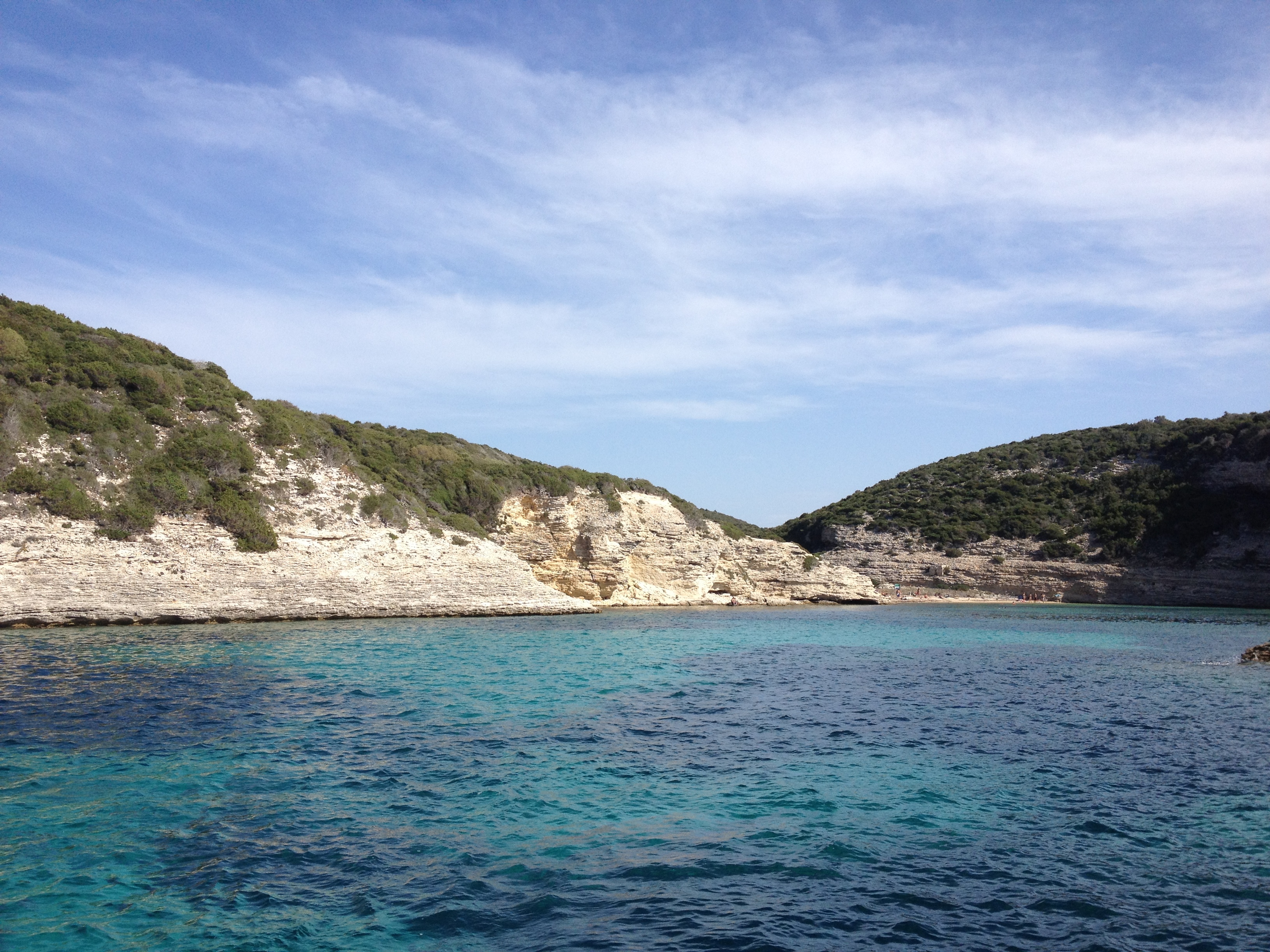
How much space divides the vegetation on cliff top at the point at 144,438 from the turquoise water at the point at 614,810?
10183 millimetres

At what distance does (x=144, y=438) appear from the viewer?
99.6 feet

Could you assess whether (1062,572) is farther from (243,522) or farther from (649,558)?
(243,522)

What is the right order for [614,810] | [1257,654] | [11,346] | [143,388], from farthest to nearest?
1. [143,388]
2. [11,346]
3. [1257,654]
4. [614,810]

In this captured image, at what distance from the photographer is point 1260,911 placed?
636 centimetres

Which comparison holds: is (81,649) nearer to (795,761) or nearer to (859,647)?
(795,761)

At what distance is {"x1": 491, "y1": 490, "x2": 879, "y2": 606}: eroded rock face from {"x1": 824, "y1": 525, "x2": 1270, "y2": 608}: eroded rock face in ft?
12.6

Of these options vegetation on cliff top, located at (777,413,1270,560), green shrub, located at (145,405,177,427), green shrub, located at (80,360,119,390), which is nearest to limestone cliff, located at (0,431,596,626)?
green shrub, located at (145,405,177,427)

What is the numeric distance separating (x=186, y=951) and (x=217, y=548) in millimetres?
25639

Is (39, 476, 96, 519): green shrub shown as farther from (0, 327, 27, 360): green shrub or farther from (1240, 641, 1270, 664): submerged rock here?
(1240, 641, 1270, 664): submerged rock

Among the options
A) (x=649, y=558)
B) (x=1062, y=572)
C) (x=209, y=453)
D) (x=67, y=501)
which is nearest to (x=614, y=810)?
(x=67, y=501)

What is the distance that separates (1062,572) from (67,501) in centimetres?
6041

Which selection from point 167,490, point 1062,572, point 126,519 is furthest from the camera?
point 1062,572

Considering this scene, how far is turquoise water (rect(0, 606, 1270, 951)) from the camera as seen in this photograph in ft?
20.1

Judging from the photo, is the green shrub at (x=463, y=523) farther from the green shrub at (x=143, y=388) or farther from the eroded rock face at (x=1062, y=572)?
the eroded rock face at (x=1062, y=572)
